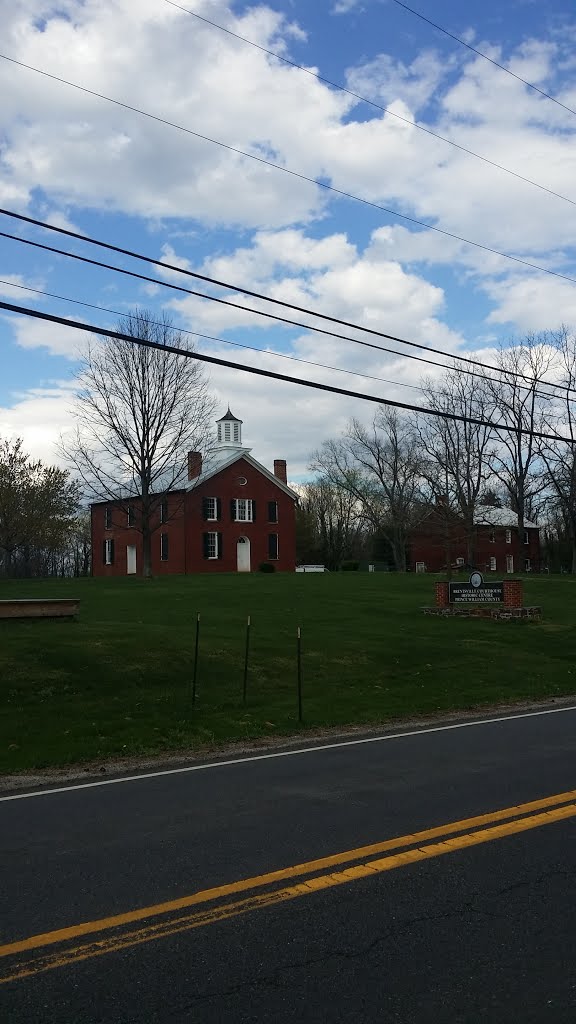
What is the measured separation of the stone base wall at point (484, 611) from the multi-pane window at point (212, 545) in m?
28.9

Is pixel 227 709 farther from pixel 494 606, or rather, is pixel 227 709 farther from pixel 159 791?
pixel 494 606

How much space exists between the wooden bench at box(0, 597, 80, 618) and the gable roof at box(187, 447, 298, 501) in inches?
1219

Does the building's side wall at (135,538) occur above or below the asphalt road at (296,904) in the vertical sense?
above

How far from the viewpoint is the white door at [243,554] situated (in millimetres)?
57812

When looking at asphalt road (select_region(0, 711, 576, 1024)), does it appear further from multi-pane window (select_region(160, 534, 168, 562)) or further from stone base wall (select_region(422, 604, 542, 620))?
multi-pane window (select_region(160, 534, 168, 562))

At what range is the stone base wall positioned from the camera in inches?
1100

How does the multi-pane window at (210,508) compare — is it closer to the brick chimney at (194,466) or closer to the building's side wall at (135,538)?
the building's side wall at (135,538)

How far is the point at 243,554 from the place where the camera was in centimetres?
5800

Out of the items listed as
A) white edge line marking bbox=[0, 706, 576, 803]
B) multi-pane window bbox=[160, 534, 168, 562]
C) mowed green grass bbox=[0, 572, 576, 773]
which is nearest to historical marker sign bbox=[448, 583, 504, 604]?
mowed green grass bbox=[0, 572, 576, 773]

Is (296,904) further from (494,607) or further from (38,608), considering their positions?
(494,607)

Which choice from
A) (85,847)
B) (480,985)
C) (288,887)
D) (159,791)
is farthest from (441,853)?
(159,791)

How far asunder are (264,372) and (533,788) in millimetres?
7703

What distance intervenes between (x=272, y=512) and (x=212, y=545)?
18.7ft

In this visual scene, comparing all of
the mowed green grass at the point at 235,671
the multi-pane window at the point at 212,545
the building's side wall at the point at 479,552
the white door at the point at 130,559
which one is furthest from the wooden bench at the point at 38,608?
the building's side wall at the point at 479,552
